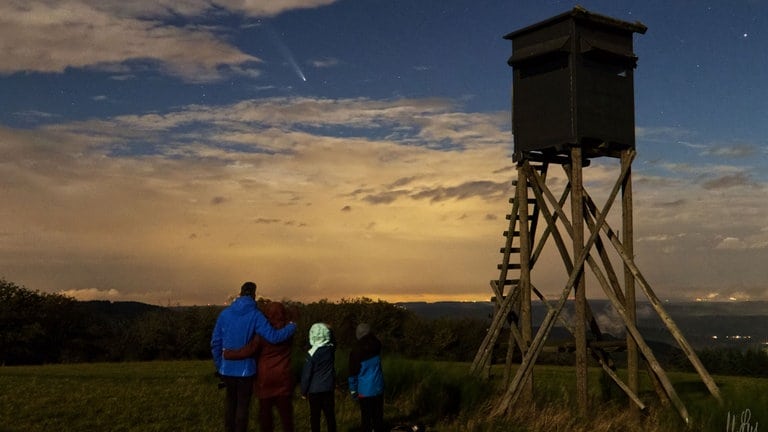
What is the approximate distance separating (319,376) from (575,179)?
8.01m

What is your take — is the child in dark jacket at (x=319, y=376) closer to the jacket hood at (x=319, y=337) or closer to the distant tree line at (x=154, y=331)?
the jacket hood at (x=319, y=337)

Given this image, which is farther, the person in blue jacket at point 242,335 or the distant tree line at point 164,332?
the distant tree line at point 164,332

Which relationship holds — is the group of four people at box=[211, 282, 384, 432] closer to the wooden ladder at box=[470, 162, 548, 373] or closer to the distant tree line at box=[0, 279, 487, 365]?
the wooden ladder at box=[470, 162, 548, 373]

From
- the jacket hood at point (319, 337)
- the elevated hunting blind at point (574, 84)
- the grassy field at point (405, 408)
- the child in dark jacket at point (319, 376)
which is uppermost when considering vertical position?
the elevated hunting blind at point (574, 84)

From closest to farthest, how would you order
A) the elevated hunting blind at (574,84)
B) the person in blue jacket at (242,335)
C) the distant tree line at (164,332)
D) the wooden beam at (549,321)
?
the person in blue jacket at (242,335) → the wooden beam at (549,321) → the elevated hunting blind at (574,84) → the distant tree line at (164,332)

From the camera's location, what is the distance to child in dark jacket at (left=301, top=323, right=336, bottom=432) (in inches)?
456

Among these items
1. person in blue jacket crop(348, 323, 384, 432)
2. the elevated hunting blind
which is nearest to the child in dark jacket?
person in blue jacket crop(348, 323, 384, 432)

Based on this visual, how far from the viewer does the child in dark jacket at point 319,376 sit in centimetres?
1159

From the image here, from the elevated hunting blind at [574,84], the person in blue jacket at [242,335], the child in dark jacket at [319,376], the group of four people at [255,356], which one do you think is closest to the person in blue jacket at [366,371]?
the child in dark jacket at [319,376]

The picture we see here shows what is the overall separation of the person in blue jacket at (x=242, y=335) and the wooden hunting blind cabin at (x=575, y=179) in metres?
6.73

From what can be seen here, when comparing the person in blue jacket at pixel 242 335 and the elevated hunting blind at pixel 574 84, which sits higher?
the elevated hunting blind at pixel 574 84

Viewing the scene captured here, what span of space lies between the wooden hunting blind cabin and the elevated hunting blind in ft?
0.07

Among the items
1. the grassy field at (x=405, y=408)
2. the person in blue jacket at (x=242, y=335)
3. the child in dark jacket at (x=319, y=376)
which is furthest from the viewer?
the grassy field at (x=405, y=408)

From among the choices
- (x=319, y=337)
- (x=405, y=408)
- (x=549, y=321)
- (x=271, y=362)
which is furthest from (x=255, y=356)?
(x=549, y=321)
